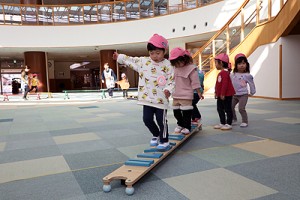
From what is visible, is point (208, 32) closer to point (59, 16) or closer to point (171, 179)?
point (59, 16)

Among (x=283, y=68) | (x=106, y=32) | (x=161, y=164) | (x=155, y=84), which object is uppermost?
(x=106, y=32)

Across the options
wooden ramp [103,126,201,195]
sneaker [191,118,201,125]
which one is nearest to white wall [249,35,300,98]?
sneaker [191,118,201,125]

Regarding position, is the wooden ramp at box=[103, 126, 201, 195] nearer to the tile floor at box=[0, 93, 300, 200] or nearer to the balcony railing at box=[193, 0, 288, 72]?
the tile floor at box=[0, 93, 300, 200]

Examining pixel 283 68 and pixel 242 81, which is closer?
pixel 242 81

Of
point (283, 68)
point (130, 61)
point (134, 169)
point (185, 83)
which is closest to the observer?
point (134, 169)

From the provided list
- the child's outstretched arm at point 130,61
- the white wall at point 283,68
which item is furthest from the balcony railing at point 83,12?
the child's outstretched arm at point 130,61

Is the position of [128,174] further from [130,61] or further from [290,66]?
[290,66]

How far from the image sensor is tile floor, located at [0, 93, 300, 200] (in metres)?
2.21

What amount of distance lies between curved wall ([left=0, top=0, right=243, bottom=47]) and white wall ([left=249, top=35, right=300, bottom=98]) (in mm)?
6408

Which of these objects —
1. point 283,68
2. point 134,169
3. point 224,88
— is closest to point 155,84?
point 134,169

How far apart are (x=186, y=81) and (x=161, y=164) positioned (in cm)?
147

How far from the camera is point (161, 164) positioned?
9.55 feet

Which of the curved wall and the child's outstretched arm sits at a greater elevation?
the curved wall

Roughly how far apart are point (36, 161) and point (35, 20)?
1849 centimetres
